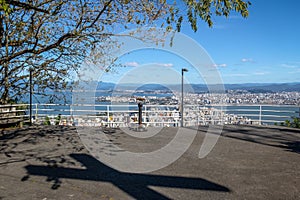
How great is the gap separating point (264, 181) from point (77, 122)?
865 centimetres

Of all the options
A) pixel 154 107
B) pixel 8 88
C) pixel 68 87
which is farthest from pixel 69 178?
pixel 154 107

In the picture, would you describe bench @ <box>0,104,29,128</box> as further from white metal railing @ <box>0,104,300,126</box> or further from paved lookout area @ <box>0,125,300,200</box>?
paved lookout area @ <box>0,125,300,200</box>

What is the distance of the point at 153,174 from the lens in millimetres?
4727

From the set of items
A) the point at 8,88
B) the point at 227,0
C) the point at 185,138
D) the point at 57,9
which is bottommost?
the point at 185,138

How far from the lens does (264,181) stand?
439cm

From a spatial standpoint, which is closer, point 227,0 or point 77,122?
point 227,0

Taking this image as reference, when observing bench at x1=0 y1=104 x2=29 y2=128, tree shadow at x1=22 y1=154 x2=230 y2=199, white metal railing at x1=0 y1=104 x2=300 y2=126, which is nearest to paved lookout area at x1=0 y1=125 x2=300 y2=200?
tree shadow at x1=22 y1=154 x2=230 y2=199

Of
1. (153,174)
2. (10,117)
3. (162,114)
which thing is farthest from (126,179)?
(162,114)

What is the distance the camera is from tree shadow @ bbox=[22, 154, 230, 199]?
395 cm

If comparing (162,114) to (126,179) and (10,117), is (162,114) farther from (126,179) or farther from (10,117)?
(126,179)

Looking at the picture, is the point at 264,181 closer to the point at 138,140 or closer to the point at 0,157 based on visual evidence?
the point at 138,140

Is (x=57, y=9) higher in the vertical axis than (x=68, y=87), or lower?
higher

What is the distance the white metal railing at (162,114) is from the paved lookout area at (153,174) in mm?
3946

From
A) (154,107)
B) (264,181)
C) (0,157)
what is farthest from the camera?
(154,107)
